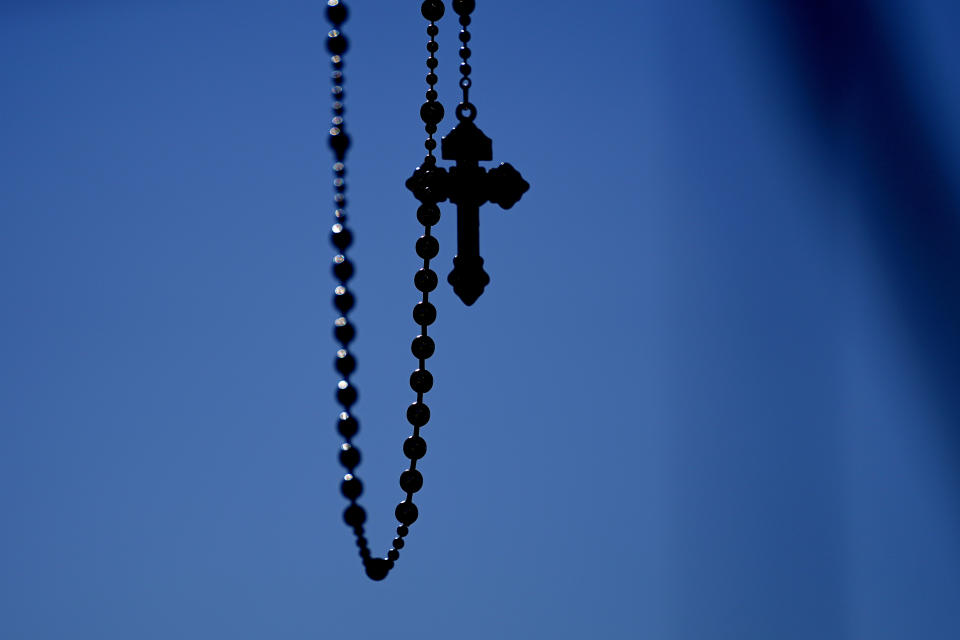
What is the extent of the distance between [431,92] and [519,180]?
0.22 metres

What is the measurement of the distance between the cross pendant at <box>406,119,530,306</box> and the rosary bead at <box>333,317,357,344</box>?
18cm

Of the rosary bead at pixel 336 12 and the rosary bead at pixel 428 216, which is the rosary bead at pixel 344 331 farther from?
the rosary bead at pixel 336 12

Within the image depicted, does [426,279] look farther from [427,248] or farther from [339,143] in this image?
[339,143]

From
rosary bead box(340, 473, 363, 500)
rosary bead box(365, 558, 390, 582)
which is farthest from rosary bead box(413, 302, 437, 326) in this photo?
rosary bead box(365, 558, 390, 582)

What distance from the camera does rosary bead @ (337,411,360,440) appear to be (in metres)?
1.88

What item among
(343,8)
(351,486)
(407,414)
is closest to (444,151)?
(343,8)

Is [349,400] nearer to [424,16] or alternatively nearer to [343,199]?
[343,199]

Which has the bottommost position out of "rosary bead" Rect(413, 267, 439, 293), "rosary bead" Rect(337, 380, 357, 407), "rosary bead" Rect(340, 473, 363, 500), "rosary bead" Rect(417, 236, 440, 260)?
"rosary bead" Rect(340, 473, 363, 500)

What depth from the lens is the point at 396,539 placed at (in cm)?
199

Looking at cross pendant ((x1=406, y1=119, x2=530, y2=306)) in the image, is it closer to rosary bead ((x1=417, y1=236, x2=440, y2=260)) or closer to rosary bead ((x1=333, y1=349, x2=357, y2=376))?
rosary bead ((x1=417, y1=236, x2=440, y2=260))

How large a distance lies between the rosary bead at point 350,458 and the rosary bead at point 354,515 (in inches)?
2.3

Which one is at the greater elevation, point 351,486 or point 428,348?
point 428,348

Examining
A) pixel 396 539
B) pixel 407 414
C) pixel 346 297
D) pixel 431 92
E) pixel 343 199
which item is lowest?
pixel 396 539

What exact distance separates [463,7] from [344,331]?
55 centimetres
